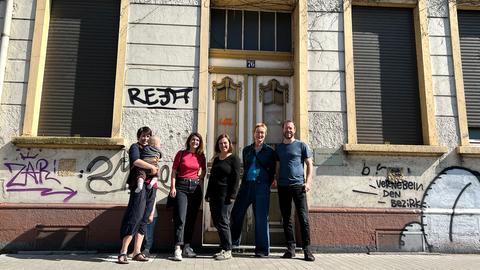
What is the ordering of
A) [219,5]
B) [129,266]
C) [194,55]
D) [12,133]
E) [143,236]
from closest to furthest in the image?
[129,266] → [143,236] → [12,133] → [194,55] → [219,5]

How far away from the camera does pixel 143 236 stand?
548 centimetres

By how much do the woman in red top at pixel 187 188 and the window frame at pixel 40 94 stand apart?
124 centimetres

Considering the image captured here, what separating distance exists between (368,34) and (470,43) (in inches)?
75.8

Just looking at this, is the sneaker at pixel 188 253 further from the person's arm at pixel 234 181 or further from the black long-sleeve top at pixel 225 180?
the person's arm at pixel 234 181

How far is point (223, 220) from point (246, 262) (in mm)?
657

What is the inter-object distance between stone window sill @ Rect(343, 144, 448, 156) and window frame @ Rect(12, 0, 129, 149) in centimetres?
383

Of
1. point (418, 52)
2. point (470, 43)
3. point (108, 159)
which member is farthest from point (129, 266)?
point (470, 43)

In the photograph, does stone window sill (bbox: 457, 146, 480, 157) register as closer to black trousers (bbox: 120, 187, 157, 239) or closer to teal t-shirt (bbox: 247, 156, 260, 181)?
teal t-shirt (bbox: 247, 156, 260, 181)

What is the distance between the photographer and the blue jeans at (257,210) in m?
5.71

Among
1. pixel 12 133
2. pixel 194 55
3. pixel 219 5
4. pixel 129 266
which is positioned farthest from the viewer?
pixel 219 5

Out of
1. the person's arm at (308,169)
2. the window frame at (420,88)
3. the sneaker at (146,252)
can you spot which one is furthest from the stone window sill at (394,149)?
the sneaker at (146,252)

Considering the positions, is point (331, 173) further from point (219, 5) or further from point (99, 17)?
point (99, 17)

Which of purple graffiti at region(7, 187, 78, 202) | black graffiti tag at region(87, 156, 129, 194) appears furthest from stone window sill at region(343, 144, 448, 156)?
purple graffiti at region(7, 187, 78, 202)

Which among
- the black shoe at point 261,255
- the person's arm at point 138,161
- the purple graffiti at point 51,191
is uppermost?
the person's arm at point 138,161
